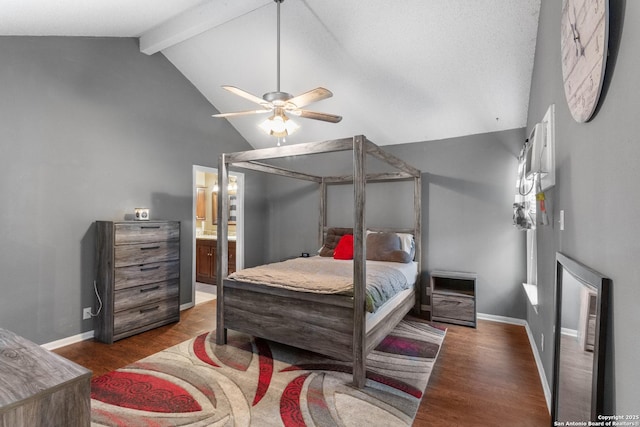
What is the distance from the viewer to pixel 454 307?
375cm

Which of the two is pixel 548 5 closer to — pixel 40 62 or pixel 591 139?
pixel 591 139

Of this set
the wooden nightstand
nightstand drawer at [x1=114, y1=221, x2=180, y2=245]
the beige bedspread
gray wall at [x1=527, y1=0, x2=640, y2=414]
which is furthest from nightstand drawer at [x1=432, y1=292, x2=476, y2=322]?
nightstand drawer at [x1=114, y1=221, x2=180, y2=245]

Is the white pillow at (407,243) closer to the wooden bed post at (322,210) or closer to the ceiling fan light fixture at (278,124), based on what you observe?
the wooden bed post at (322,210)

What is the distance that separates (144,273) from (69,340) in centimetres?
A: 89

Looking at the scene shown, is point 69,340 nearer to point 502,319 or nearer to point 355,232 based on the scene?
point 355,232

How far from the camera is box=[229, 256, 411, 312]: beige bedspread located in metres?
2.58

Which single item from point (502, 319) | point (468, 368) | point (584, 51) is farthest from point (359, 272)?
point (502, 319)

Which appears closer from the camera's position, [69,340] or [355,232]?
[355,232]

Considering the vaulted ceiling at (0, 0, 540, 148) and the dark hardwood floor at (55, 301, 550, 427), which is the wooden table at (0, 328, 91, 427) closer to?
the dark hardwood floor at (55, 301, 550, 427)

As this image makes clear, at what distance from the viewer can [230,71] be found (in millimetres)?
4020

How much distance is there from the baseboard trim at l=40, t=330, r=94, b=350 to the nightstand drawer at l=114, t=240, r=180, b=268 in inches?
32.2

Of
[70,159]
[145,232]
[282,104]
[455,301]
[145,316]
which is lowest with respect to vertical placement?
[145,316]

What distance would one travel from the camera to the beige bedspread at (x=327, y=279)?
258 cm

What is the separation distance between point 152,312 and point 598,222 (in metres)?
3.90
